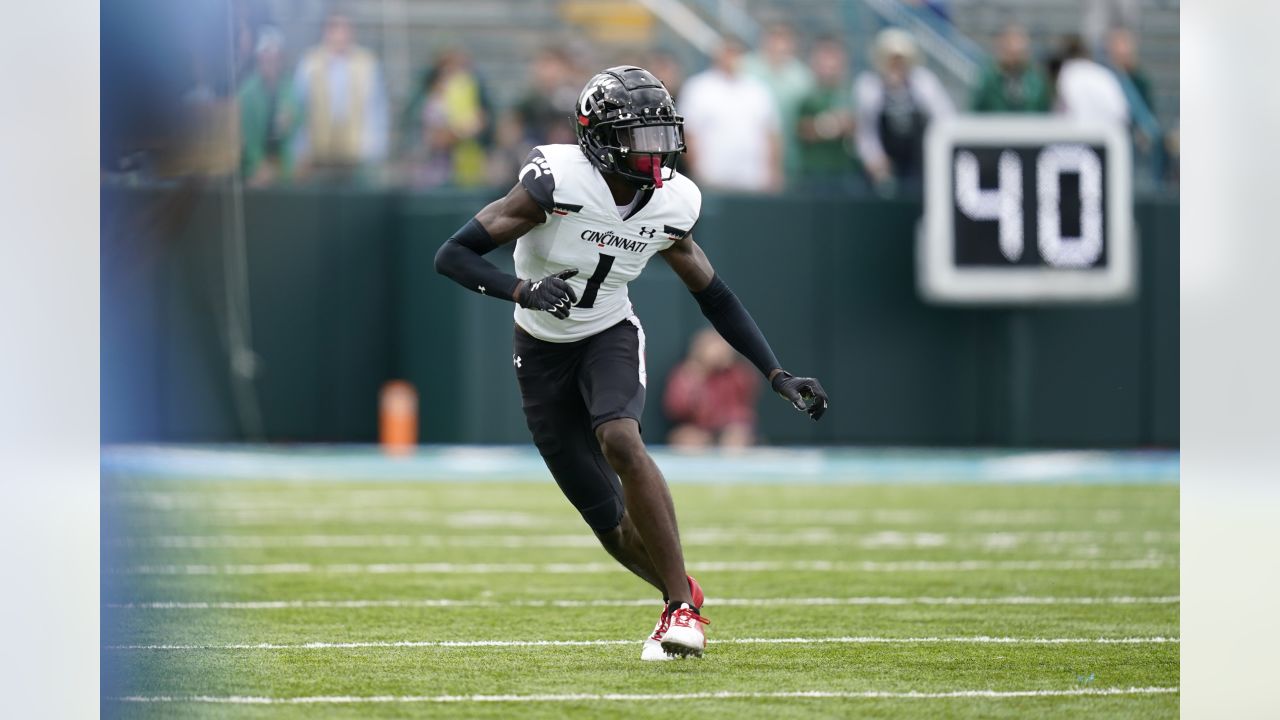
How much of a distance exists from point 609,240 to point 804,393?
2.55 ft

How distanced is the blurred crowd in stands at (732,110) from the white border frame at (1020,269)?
565 mm

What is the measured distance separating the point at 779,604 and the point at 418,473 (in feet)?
21.3

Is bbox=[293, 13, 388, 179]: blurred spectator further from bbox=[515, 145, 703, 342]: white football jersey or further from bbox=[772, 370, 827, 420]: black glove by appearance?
bbox=[772, 370, 827, 420]: black glove

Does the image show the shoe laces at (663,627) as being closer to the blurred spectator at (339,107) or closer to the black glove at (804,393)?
the black glove at (804,393)

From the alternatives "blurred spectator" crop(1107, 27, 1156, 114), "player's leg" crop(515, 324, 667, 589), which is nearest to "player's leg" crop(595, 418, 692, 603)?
"player's leg" crop(515, 324, 667, 589)

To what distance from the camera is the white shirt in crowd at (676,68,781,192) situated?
15031 millimetres

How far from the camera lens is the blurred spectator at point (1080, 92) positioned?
15.5 metres

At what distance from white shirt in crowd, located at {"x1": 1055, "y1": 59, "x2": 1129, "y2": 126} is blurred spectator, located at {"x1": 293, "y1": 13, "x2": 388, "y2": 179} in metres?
5.40

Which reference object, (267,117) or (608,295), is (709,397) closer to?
(267,117)
